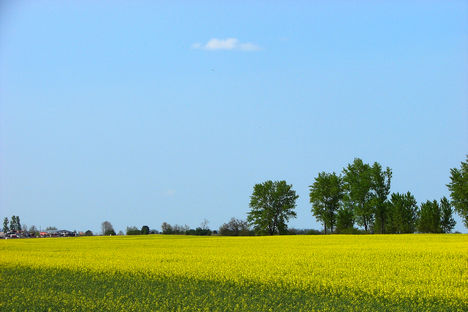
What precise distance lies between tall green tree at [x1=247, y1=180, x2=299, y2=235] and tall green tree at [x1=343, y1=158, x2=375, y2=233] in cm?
1329

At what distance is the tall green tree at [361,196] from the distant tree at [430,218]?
6950 millimetres

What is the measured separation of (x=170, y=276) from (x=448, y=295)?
10.9 m

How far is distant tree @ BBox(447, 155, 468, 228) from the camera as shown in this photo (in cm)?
6981

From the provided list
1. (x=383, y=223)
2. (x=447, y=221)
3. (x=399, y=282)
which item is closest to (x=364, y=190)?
(x=383, y=223)

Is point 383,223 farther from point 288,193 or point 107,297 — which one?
point 107,297

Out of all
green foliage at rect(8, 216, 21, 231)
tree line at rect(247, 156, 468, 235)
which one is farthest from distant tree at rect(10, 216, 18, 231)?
tree line at rect(247, 156, 468, 235)

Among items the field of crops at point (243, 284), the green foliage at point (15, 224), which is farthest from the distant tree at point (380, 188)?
the green foliage at point (15, 224)

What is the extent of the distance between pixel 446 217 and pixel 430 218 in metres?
3.33

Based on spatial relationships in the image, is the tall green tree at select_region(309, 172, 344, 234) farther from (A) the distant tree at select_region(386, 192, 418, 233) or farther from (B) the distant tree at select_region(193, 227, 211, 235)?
(B) the distant tree at select_region(193, 227, 211, 235)

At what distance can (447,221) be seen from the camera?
248 feet

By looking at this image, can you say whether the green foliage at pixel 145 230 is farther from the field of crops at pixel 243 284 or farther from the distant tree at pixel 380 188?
the field of crops at pixel 243 284

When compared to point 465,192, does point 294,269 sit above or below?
below

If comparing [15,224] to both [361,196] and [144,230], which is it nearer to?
[144,230]

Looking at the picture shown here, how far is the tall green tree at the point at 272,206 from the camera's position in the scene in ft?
294
